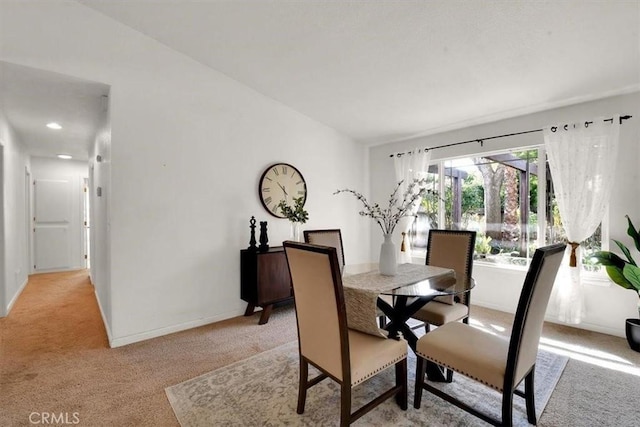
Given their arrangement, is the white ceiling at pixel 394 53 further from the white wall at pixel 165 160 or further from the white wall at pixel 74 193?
the white wall at pixel 74 193

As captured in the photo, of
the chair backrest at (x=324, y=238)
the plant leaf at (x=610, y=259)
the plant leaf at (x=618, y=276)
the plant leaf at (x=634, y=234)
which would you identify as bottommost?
the plant leaf at (x=618, y=276)

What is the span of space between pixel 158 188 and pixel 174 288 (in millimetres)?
1038

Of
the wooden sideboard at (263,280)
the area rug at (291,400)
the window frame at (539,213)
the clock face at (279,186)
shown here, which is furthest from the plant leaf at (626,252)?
the clock face at (279,186)

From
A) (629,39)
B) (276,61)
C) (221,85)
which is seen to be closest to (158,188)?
(221,85)

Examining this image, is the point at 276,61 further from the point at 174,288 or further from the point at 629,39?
the point at 629,39

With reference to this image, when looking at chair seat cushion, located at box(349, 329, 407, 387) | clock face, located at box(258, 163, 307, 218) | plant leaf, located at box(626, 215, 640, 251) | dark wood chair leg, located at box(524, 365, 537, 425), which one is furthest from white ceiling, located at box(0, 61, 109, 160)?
plant leaf, located at box(626, 215, 640, 251)

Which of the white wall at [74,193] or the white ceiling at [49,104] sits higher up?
the white ceiling at [49,104]

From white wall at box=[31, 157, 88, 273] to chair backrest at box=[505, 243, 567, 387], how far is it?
24.7 feet

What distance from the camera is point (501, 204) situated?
12.1 ft

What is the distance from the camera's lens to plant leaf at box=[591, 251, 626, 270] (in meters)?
2.63

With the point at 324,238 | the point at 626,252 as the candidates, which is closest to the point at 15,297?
the point at 324,238

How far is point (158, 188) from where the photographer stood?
2875mm

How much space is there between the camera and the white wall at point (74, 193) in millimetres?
5695

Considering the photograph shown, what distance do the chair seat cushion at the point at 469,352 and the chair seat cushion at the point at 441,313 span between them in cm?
36
